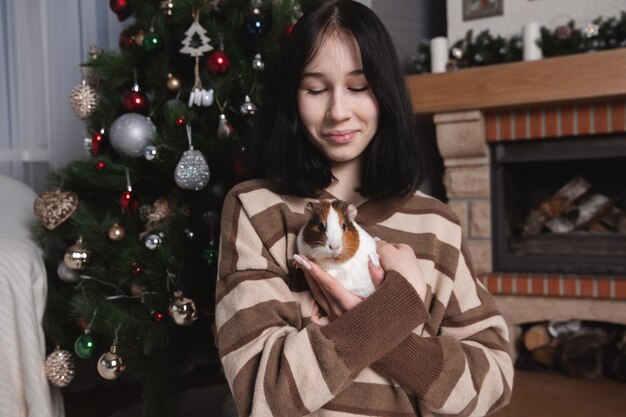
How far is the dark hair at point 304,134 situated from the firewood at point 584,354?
1.41 meters

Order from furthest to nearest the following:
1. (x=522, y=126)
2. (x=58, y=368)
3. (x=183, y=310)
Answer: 1. (x=522, y=126)
2. (x=58, y=368)
3. (x=183, y=310)

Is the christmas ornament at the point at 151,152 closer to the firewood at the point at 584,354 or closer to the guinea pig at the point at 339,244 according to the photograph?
the guinea pig at the point at 339,244

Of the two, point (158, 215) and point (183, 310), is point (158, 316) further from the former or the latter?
point (158, 215)

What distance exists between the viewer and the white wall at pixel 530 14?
2.19 m

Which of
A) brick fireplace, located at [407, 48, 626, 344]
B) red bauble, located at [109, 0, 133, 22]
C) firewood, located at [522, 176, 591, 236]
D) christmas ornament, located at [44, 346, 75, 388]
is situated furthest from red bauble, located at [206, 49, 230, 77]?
firewood, located at [522, 176, 591, 236]

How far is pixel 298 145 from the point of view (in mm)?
1033

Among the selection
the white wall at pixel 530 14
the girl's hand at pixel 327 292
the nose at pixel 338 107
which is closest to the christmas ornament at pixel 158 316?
the girl's hand at pixel 327 292

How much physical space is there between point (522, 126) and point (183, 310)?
151 centimetres

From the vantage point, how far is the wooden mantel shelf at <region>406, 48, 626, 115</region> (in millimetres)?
1960

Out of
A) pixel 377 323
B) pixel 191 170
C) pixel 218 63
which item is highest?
pixel 218 63

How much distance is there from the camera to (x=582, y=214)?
7.72 feet

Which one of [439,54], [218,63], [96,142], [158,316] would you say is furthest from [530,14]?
[158,316]

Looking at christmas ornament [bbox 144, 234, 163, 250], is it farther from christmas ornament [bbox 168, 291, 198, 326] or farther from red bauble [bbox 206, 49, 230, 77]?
red bauble [bbox 206, 49, 230, 77]

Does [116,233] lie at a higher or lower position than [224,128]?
lower
